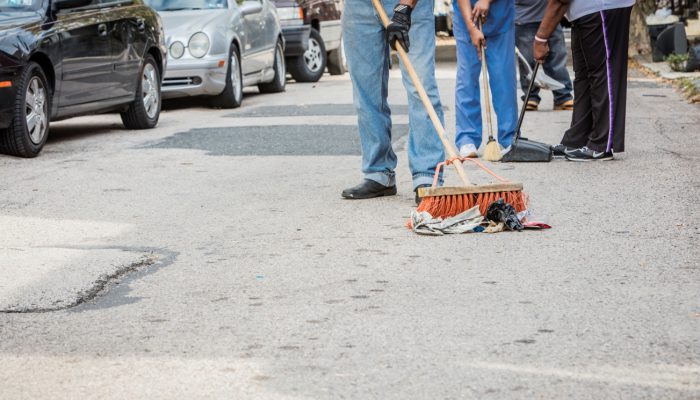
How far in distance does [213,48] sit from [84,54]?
12.3 ft

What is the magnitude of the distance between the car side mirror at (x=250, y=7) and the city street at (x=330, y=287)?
664 cm

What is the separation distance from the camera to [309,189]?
7777 mm

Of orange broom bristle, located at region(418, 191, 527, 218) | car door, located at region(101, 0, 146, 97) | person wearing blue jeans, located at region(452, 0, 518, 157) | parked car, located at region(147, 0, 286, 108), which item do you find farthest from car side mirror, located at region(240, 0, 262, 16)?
orange broom bristle, located at region(418, 191, 527, 218)

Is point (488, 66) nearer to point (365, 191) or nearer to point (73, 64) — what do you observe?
point (365, 191)

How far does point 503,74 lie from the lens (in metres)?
9.12

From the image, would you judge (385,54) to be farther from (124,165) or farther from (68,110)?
(68,110)

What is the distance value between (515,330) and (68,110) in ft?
22.4

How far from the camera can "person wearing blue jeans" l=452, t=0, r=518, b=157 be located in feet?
29.6

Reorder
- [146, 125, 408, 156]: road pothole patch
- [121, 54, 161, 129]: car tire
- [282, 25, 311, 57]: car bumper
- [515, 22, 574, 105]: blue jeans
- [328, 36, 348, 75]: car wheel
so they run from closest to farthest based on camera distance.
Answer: [146, 125, 408, 156]: road pothole patch
[121, 54, 161, 129]: car tire
[515, 22, 574, 105]: blue jeans
[282, 25, 311, 57]: car bumper
[328, 36, 348, 75]: car wheel

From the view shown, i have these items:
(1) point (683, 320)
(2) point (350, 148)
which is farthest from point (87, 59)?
(1) point (683, 320)

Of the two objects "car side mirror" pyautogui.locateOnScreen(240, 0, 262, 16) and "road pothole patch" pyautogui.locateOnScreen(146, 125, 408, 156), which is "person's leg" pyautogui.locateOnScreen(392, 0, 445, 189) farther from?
"car side mirror" pyautogui.locateOnScreen(240, 0, 262, 16)

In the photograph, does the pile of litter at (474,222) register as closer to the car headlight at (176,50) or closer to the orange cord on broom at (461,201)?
the orange cord on broom at (461,201)

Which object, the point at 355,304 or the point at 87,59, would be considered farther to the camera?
the point at 87,59

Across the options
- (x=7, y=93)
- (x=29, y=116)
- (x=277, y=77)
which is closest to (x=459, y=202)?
(x=7, y=93)
